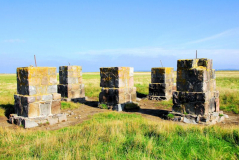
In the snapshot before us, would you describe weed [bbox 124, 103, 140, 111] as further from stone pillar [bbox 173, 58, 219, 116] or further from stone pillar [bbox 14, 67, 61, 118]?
stone pillar [bbox 14, 67, 61, 118]

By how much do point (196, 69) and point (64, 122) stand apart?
584 cm

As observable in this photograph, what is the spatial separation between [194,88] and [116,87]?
14.3ft

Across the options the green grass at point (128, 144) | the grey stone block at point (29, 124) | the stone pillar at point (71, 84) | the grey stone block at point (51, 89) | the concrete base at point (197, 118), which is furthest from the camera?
the stone pillar at point (71, 84)

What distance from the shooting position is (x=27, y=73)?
8227 mm

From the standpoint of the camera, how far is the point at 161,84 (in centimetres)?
1482

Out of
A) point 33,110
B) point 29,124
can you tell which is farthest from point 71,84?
point 29,124

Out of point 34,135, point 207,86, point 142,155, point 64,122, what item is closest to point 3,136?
point 34,135

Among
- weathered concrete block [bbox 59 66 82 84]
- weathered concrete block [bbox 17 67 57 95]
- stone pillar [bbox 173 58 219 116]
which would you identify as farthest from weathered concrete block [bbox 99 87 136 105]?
weathered concrete block [bbox 17 67 57 95]

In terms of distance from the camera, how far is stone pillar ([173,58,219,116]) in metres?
→ 8.51

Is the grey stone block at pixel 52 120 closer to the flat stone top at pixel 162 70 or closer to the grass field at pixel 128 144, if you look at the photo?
the grass field at pixel 128 144

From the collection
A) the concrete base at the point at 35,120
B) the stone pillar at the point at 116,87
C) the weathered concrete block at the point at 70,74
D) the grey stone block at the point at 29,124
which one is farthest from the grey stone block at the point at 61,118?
the weathered concrete block at the point at 70,74

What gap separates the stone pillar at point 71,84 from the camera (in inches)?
543

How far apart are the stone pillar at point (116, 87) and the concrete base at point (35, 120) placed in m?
3.36

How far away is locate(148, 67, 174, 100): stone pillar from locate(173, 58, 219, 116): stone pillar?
5.58m
